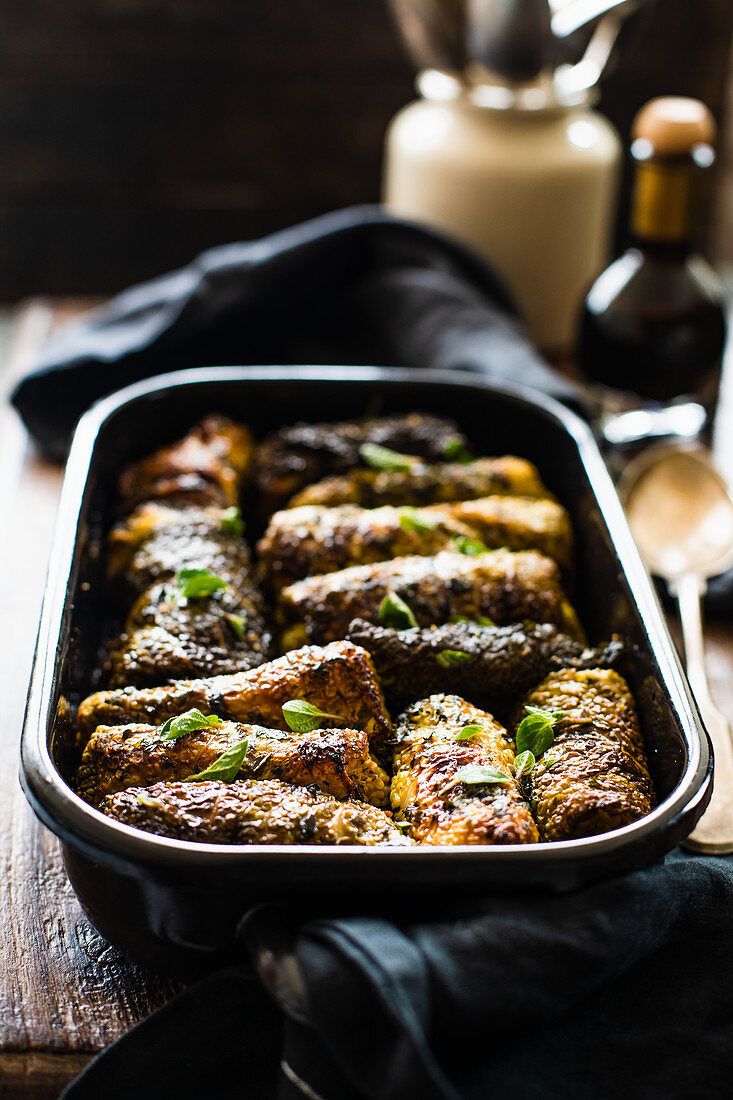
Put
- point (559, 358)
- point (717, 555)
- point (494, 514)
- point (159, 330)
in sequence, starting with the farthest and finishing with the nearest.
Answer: point (559, 358) < point (159, 330) < point (717, 555) < point (494, 514)

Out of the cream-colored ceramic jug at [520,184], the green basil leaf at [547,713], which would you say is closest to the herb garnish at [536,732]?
the green basil leaf at [547,713]

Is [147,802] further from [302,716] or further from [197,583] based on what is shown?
[197,583]

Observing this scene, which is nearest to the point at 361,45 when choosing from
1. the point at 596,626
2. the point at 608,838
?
the point at 596,626

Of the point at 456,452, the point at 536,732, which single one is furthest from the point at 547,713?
the point at 456,452

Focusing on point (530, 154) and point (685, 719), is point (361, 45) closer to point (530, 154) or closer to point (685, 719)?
point (530, 154)

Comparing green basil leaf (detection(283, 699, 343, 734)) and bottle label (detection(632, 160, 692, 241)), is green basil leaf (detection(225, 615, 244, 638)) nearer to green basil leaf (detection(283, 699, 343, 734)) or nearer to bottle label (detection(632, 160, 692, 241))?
green basil leaf (detection(283, 699, 343, 734))

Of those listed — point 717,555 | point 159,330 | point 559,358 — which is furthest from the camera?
point 559,358
